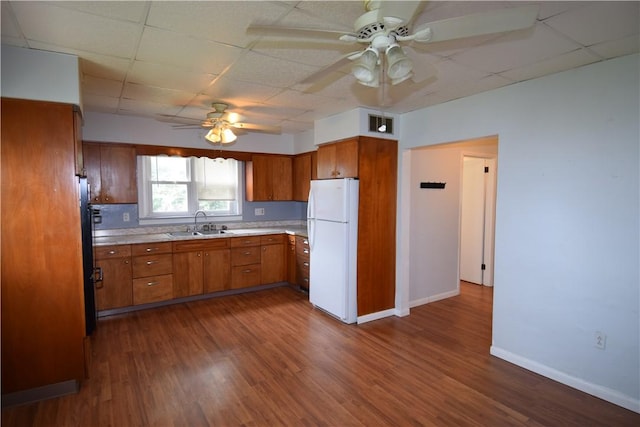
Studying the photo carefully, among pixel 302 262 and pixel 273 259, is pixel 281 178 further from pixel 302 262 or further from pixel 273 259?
pixel 302 262

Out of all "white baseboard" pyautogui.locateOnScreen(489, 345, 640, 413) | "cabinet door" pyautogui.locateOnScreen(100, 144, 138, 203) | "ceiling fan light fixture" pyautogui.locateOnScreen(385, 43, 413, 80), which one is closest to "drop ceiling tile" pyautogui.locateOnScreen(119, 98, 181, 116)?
"cabinet door" pyautogui.locateOnScreen(100, 144, 138, 203)

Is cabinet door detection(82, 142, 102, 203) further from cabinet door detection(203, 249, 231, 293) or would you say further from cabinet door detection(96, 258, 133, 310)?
cabinet door detection(203, 249, 231, 293)

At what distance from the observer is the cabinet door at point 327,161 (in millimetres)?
4066

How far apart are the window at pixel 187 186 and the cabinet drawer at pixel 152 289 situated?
981 millimetres

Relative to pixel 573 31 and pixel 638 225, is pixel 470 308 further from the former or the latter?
pixel 573 31

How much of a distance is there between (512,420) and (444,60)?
2500 mm

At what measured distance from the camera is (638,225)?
2.24 m

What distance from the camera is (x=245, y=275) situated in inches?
190

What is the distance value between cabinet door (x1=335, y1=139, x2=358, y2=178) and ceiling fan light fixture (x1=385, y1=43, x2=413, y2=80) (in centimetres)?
195

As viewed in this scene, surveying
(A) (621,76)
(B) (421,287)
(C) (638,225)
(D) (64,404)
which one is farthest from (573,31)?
(D) (64,404)

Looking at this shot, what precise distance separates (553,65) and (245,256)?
13.3 feet

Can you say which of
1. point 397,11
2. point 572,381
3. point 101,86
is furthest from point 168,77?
point 572,381

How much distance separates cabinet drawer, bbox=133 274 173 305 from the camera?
13.4 feet

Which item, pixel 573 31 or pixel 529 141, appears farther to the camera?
pixel 529 141
